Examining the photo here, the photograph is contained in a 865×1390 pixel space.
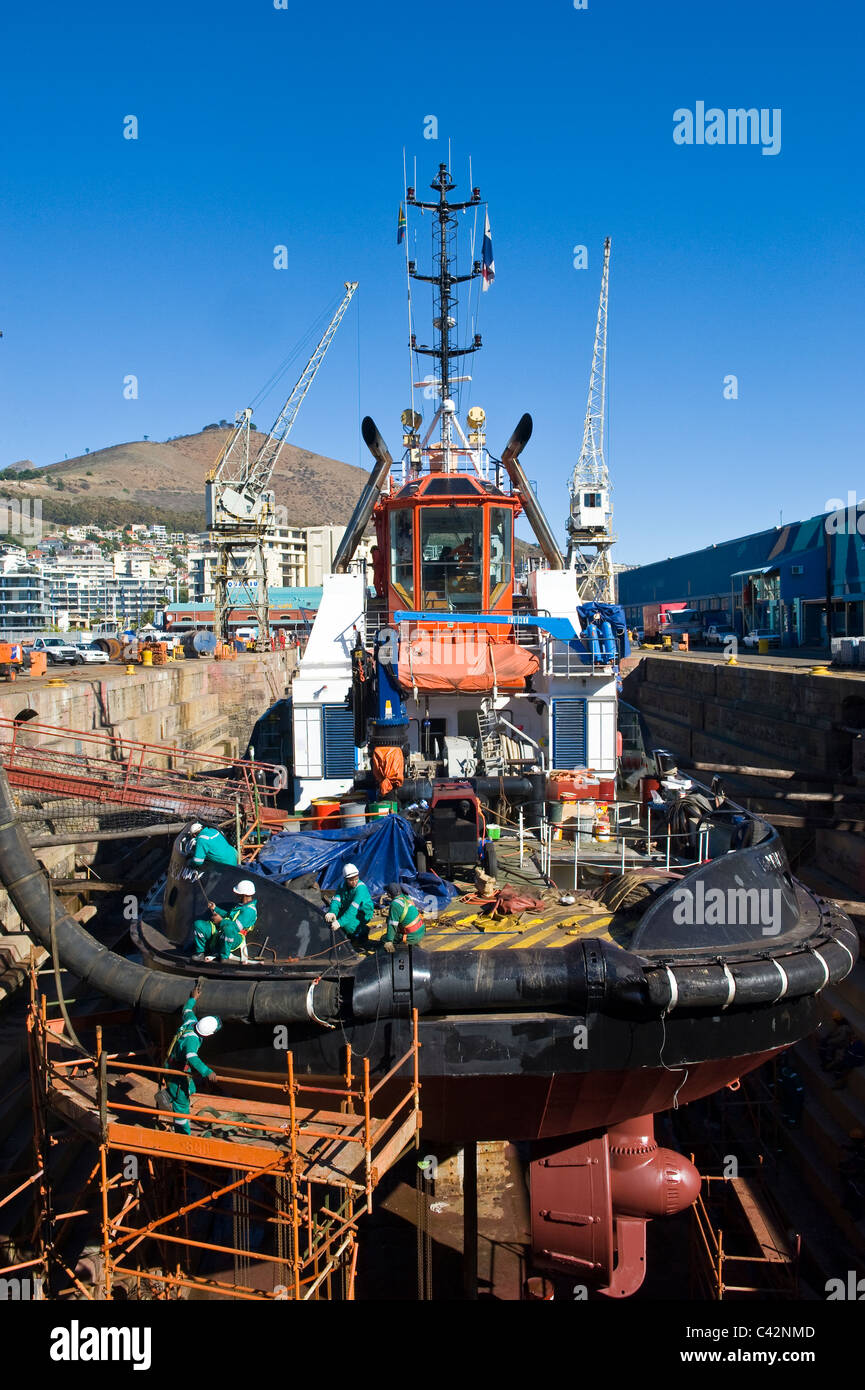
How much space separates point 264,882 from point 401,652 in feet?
19.2

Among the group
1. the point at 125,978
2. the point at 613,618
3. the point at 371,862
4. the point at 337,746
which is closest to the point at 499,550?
the point at 613,618

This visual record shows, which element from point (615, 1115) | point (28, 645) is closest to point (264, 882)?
point (615, 1115)

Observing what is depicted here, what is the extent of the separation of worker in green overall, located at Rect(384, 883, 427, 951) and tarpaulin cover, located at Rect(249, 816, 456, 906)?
91cm

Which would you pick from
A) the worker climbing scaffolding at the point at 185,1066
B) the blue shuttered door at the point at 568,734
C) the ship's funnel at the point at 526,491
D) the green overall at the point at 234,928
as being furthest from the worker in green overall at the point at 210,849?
the ship's funnel at the point at 526,491

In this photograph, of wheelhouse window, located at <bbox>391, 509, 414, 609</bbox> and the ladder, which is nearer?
the ladder

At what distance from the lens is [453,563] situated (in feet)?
51.2

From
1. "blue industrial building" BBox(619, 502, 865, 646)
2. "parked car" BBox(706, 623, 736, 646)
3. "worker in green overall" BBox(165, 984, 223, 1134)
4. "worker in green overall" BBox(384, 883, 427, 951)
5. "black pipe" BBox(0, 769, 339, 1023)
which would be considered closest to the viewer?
"worker in green overall" BBox(165, 984, 223, 1134)

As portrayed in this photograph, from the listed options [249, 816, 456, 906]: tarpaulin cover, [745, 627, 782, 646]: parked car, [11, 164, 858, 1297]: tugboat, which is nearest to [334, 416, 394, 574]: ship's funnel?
[11, 164, 858, 1297]: tugboat

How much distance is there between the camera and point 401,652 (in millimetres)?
13633

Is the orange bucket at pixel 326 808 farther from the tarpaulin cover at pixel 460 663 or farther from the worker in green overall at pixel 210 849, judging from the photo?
the worker in green overall at pixel 210 849

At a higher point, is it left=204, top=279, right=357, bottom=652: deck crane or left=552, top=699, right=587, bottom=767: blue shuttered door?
left=204, top=279, right=357, bottom=652: deck crane

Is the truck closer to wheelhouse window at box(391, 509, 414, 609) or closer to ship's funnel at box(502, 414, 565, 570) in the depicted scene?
ship's funnel at box(502, 414, 565, 570)

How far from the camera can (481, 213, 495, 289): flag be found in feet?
80.8

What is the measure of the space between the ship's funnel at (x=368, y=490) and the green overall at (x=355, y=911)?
35.3 ft
